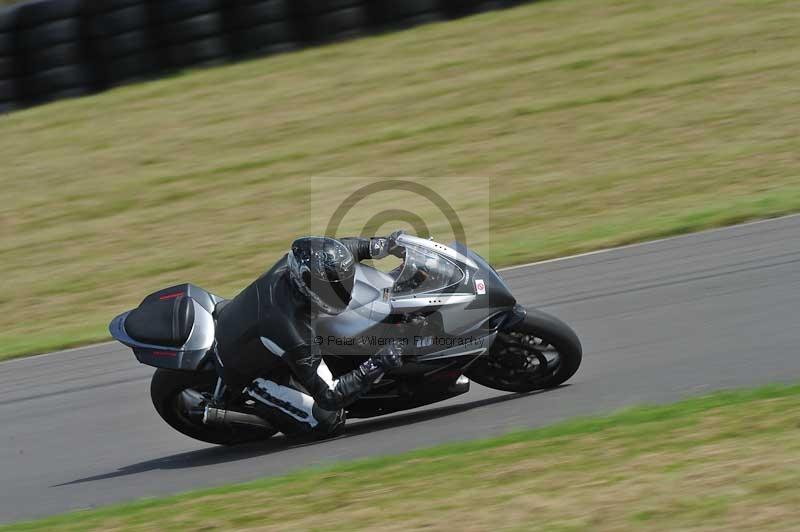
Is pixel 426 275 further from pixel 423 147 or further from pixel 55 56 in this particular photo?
pixel 55 56

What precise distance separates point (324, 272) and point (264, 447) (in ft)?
5.16

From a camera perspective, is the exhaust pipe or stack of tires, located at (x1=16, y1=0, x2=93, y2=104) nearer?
the exhaust pipe

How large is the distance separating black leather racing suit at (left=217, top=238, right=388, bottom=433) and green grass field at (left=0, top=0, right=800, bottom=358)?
3.16m

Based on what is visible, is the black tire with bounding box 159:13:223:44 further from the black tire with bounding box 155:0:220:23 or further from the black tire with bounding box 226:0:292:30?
the black tire with bounding box 226:0:292:30

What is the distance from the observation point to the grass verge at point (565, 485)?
4.44m

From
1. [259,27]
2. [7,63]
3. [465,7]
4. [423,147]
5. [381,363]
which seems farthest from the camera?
[465,7]


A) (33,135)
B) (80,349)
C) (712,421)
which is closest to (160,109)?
(33,135)

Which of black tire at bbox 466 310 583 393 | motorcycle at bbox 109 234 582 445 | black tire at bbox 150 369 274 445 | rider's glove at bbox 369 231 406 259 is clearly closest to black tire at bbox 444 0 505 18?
motorcycle at bbox 109 234 582 445

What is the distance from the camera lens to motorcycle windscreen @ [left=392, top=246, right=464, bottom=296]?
19.5ft

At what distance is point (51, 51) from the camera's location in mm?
13977

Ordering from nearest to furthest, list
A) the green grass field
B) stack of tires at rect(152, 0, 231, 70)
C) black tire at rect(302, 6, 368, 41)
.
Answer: the green grass field < stack of tires at rect(152, 0, 231, 70) < black tire at rect(302, 6, 368, 41)

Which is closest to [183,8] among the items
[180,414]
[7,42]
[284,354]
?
[7,42]

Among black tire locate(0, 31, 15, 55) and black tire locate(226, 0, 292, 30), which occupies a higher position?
black tire locate(226, 0, 292, 30)

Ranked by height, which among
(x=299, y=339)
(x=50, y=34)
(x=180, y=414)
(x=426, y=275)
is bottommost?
Result: (x=180, y=414)
